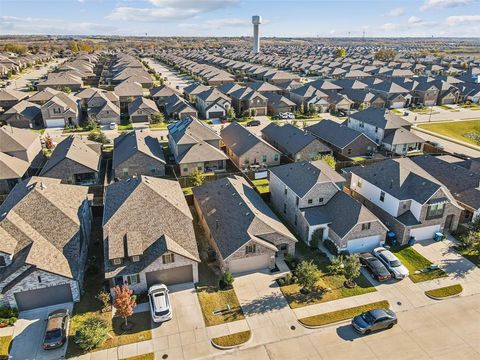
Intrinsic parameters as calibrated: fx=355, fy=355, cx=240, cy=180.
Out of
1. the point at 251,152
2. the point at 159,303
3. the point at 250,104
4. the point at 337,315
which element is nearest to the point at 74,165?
the point at 251,152

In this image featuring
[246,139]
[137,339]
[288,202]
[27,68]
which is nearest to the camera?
[137,339]

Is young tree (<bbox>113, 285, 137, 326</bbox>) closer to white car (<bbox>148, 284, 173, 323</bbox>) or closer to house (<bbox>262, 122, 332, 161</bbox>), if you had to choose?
white car (<bbox>148, 284, 173, 323</bbox>)

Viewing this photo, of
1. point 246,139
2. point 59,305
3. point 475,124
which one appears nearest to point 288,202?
point 246,139

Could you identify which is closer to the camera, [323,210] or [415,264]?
[415,264]

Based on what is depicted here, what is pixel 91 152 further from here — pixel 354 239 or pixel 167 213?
pixel 354 239

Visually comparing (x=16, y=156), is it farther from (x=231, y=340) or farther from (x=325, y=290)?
(x=325, y=290)

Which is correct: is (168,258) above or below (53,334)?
above
